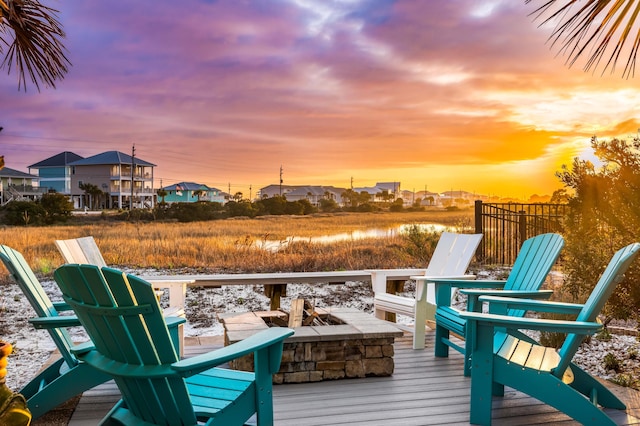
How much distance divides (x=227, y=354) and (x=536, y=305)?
1921 millimetres

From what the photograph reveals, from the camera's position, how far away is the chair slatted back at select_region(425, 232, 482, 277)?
4.92 meters

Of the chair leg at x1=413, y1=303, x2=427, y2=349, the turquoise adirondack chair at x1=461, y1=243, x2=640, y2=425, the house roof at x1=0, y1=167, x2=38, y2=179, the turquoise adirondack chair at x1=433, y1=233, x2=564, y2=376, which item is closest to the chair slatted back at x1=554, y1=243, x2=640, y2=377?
the turquoise adirondack chair at x1=461, y1=243, x2=640, y2=425

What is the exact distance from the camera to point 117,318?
6.44ft

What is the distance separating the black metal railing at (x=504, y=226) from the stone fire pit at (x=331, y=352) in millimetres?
7702

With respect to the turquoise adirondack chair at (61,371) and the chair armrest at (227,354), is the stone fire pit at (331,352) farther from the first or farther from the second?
the chair armrest at (227,354)

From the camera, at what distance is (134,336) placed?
1963mm

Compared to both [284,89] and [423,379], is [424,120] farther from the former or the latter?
[423,379]

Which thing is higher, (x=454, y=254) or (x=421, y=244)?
(x=454, y=254)

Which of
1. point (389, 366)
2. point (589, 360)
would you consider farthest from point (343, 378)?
point (589, 360)

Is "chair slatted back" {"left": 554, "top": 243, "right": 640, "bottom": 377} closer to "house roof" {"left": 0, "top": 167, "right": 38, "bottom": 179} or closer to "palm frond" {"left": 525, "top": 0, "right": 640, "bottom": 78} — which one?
"palm frond" {"left": 525, "top": 0, "right": 640, "bottom": 78}

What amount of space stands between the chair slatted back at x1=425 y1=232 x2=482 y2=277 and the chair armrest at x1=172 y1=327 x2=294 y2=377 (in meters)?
2.94

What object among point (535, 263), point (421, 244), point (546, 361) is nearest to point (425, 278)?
point (535, 263)

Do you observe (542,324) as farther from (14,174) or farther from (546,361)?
(14,174)

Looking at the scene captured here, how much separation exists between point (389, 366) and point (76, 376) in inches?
77.2
